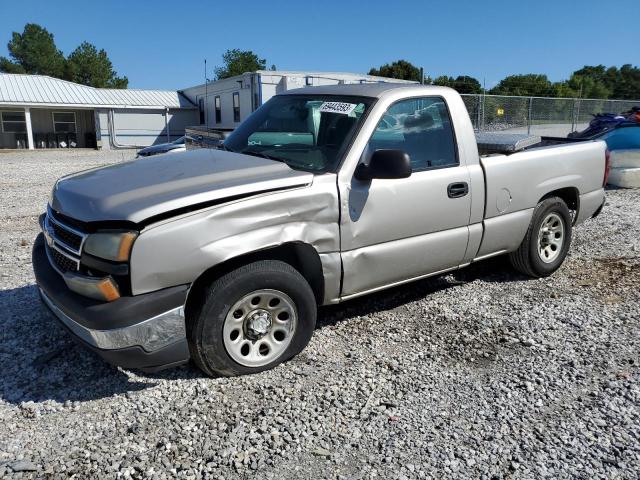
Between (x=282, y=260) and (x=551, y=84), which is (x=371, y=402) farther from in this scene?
(x=551, y=84)

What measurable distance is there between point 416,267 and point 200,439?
6.99 ft

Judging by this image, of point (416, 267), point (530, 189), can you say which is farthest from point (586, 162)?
point (416, 267)

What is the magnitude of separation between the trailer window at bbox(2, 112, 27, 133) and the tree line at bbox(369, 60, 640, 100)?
81.4ft

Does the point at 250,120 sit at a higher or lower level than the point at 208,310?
higher

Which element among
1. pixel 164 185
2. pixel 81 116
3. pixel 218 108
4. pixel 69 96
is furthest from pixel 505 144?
pixel 81 116

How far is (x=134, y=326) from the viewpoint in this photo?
2.96 m

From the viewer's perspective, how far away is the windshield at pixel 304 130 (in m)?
3.91

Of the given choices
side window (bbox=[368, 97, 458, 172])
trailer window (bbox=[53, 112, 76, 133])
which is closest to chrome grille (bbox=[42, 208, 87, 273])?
side window (bbox=[368, 97, 458, 172])

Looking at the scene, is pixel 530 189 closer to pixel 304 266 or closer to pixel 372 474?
pixel 304 266

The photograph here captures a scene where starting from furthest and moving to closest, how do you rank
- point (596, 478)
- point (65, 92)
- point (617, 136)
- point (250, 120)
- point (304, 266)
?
point (65, 92), point (617, 136), point (250, 120), point (304, 266), point (596, 478)

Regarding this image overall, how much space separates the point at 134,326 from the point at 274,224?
102cm

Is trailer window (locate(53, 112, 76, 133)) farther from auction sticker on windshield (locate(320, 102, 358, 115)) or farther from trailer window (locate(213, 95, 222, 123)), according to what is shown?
auction sticker on windshield (locate(320, 102, 358, 115))

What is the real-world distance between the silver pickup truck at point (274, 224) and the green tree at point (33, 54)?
79.5 meters

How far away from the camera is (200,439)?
9.56 ft
